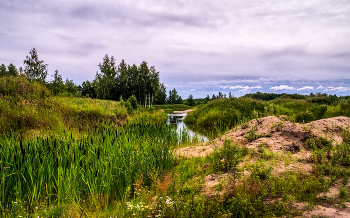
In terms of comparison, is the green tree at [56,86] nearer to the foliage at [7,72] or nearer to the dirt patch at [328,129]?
the foliage at [7,72]

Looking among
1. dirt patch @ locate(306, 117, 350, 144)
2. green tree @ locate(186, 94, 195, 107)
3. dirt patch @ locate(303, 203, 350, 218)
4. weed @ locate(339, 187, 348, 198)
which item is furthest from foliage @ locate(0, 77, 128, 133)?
green tree @ locate(186, 94, 195, 107)

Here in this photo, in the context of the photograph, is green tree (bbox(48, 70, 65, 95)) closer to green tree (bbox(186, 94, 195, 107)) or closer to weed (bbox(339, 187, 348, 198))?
weed (bbox(339, 187, 348, 198))

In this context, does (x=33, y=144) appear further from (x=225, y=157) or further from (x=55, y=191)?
(x=225, y=157)

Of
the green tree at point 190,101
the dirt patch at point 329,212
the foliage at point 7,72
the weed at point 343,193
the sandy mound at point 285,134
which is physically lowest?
the dirt patch at point 329,212

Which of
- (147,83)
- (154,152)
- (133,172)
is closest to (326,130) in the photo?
(154,152)

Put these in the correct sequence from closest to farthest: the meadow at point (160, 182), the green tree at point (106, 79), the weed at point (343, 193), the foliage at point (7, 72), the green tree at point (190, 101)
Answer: the meadow at point (160, 182)
the weed at point (343, 193)
the foliage at point (7, 72)
the green tree at point (106, 79)
the green tree at point (190, 101)

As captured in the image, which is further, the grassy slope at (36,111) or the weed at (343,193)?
the grassy slope at (36,111)

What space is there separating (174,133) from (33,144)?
6.61m

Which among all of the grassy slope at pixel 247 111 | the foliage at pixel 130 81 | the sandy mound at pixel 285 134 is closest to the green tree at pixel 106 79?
the foliage at pixel 130 81

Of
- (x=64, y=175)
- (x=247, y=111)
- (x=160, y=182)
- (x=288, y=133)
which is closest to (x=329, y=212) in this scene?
(x=160, y=182)

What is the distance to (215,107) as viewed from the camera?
84.2 feet

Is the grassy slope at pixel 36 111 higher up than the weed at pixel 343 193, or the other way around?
the grassy slope at pixel 36 111

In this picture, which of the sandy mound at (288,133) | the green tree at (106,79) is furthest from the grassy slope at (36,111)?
the green tree at (106,79)

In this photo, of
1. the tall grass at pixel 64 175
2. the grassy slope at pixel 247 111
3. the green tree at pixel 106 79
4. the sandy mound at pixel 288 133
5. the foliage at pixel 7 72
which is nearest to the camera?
the tall grass at pixel 64 175
